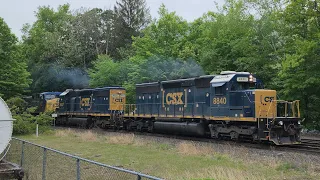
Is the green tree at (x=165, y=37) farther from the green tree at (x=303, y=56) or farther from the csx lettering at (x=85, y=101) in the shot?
the green tree at (x=303, y=56)

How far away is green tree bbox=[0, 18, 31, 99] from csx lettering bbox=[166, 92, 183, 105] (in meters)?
19.7

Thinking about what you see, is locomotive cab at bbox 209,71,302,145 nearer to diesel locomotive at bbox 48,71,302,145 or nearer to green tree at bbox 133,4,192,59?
diesel locomotive at bbox 48,71,302,145

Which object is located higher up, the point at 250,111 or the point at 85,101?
the point at 85,101

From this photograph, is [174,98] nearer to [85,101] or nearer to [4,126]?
[85,101]

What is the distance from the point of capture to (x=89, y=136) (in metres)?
21.4

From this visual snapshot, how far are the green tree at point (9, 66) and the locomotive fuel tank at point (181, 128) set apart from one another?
1948 centimetres

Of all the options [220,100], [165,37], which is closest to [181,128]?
[220,100]

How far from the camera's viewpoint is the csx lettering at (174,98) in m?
23.0

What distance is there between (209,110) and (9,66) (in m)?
25.2

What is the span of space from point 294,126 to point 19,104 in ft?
68.7

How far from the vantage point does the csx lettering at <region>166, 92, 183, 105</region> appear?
23.0 m

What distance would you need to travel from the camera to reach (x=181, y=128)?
22078mm

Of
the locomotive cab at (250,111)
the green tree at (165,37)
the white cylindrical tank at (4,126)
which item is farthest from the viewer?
the green tree at (165,37)

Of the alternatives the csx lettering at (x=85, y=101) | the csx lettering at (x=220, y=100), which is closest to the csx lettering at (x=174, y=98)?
the csx lettering at (x=220, y=100)
